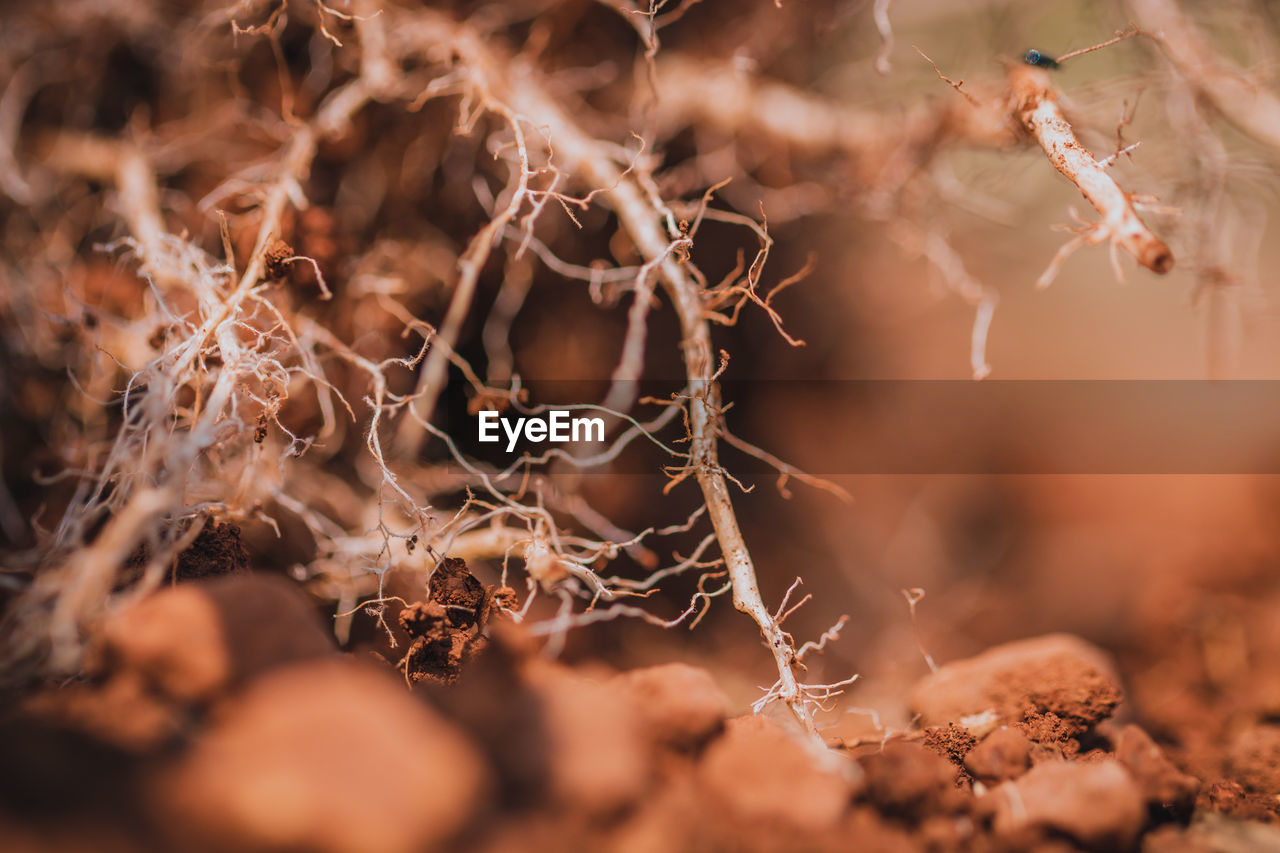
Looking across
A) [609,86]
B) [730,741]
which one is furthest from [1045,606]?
[609,86]

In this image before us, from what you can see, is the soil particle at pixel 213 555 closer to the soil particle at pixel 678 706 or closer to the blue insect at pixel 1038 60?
the soil particle at pixel 678 706

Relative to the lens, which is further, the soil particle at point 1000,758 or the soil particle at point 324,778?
the soil particle at point 1000,758

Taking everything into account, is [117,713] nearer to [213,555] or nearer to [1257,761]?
[213,555]

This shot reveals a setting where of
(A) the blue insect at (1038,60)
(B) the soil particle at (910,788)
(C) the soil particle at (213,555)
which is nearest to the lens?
(B) the soil particle at (910,788)

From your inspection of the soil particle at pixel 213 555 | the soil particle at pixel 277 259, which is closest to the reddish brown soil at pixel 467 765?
the soil particle at pixel 213 555

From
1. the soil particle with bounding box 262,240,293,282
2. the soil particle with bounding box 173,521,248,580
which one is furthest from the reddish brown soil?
the soil particle with bounding box 262,240,293,282

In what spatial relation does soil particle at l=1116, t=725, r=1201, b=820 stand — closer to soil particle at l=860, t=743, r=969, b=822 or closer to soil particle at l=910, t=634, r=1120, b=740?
soil particle at l=910, t=634, r=1120, b=740
